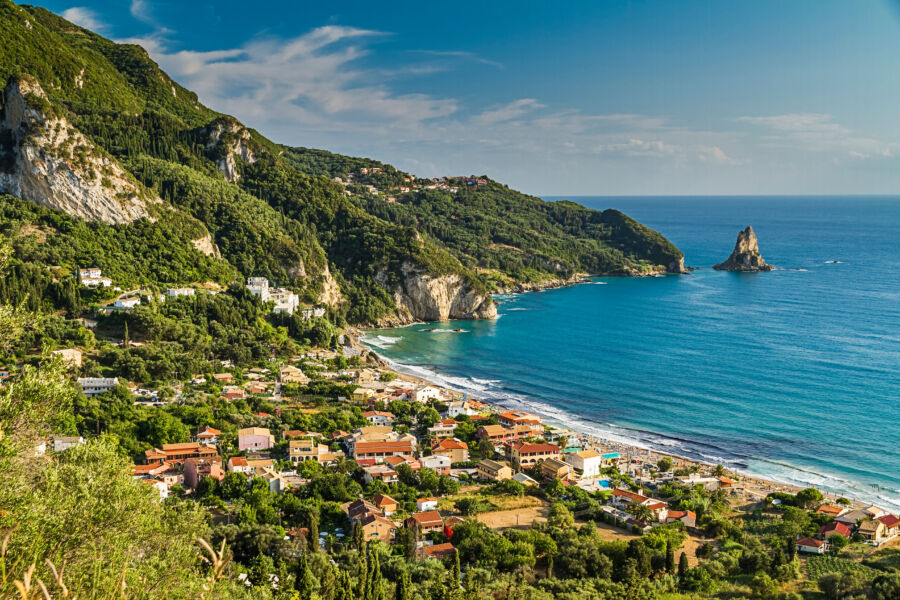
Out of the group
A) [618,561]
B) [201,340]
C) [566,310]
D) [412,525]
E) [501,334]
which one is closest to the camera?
[618,561]

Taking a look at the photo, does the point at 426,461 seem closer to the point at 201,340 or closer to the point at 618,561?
the point at 618,561

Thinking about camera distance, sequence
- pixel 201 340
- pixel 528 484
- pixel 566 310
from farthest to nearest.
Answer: pixel 566 310 → pixel 201 340 → pixel 528 484

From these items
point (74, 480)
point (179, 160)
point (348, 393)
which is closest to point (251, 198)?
point (179, 160)

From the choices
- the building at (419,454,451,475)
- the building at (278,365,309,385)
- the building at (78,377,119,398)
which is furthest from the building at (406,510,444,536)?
the building at (78,377,119,398)

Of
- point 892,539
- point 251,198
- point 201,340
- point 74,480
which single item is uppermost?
point 251,198

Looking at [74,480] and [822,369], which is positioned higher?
A: [74,480]

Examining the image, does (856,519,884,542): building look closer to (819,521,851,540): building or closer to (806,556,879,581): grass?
(819,521,851,540): building

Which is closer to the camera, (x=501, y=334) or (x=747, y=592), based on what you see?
(x=747, y=592)
